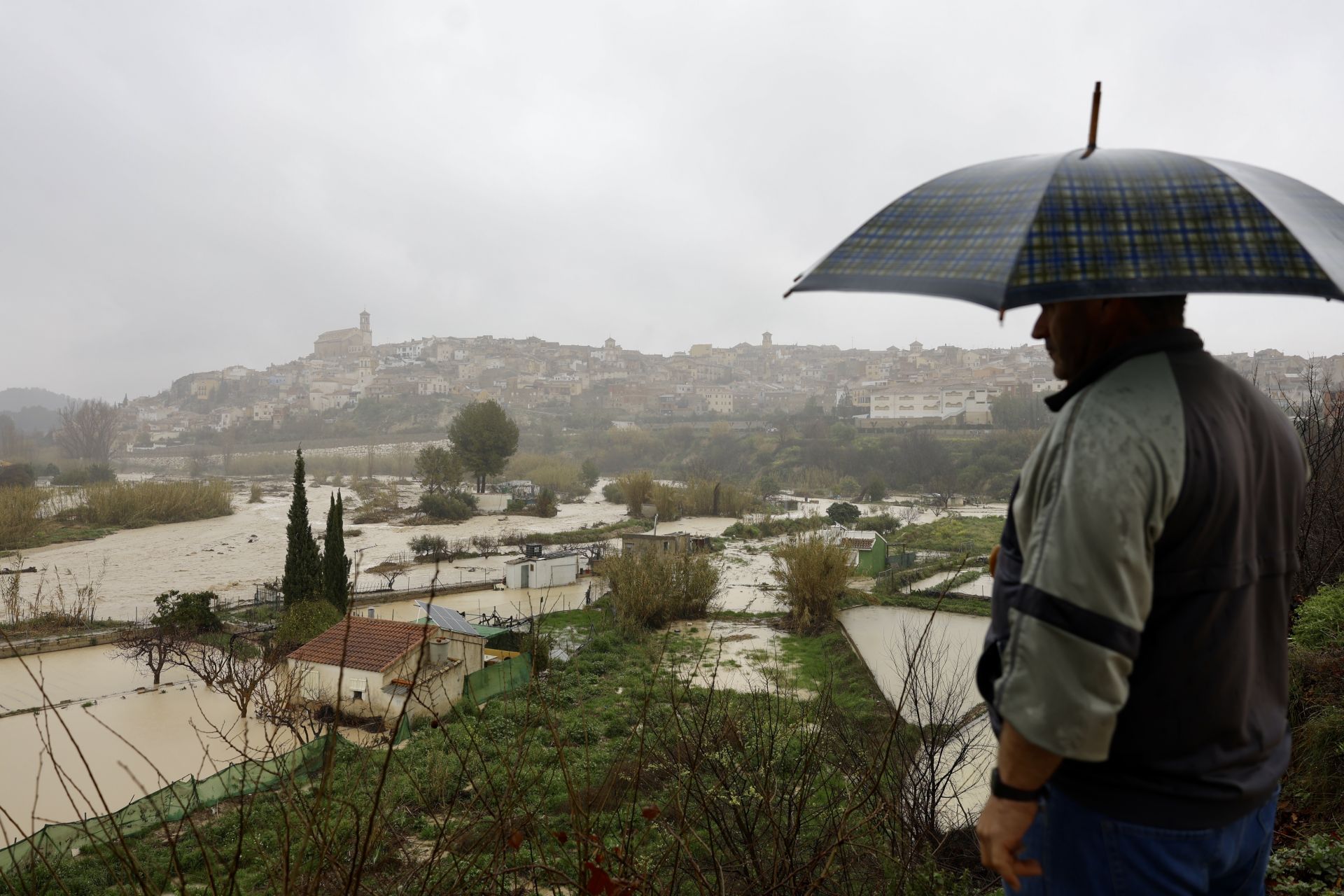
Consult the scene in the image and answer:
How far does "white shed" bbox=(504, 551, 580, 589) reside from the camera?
67.9 feet

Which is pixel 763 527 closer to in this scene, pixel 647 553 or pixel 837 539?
pixel 837 539

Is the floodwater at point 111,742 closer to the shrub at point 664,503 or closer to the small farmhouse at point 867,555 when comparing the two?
the small farmhouse at point 867,555

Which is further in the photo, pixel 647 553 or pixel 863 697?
pixel 647 553

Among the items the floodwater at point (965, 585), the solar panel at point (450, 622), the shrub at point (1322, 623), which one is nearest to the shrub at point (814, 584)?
the floodwater at point (965, 585)

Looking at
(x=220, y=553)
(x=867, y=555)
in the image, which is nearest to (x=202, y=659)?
(x=867, y=555)

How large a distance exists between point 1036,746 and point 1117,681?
0.39 feet

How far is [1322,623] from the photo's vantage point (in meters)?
4.99

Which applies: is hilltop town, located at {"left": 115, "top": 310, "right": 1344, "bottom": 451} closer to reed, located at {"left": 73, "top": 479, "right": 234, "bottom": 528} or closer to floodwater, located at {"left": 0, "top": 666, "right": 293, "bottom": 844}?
reed, located at {"left": 73, "top": 479, "right": 234, "bottom": 528}

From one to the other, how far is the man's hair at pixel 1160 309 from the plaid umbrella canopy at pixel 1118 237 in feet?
0.25

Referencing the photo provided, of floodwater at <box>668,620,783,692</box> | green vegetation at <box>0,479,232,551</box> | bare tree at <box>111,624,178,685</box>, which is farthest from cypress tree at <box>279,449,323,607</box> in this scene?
green vegetation at <box>0,479,232,551</box>

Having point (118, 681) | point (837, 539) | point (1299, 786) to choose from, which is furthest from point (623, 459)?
point (1299, 786)

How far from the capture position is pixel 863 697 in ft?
32.6

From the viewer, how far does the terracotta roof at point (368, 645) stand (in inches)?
407

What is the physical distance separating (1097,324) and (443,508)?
121ft
